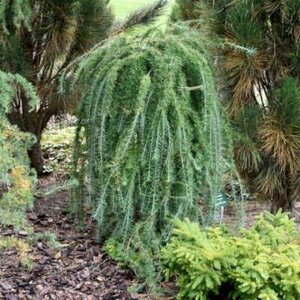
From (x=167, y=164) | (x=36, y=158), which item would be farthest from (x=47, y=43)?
(x=167, y=164)

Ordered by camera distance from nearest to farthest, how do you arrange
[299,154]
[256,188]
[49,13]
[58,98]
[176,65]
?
[176,65] < [299,154] < [256,188] < [49,13] < [58,98]

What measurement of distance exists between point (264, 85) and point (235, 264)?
4.17 feet

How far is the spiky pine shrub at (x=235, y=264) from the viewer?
6.90 feet

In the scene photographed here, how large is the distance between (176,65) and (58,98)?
1.23m

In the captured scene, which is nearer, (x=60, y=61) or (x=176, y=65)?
(x=176, y=65)

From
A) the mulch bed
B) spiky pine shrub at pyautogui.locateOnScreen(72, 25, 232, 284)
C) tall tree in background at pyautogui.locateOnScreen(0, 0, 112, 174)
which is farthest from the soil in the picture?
tall tree in background at pyautogui.locateOnScreen(0, 0, 112, 174)

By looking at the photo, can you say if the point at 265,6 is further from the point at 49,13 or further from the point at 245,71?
the point at 49,13

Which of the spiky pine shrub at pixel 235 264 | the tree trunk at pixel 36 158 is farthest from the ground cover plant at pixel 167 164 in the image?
the tree trunk at pixel 36 158

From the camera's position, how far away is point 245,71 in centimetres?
294

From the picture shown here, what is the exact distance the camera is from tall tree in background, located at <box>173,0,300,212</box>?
285 centimetres

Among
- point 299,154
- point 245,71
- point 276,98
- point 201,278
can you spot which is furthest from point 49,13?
point 201,278

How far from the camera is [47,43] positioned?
3.47m

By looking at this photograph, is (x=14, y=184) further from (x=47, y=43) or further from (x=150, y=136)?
(x=47, y=43)

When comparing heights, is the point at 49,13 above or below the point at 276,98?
above
